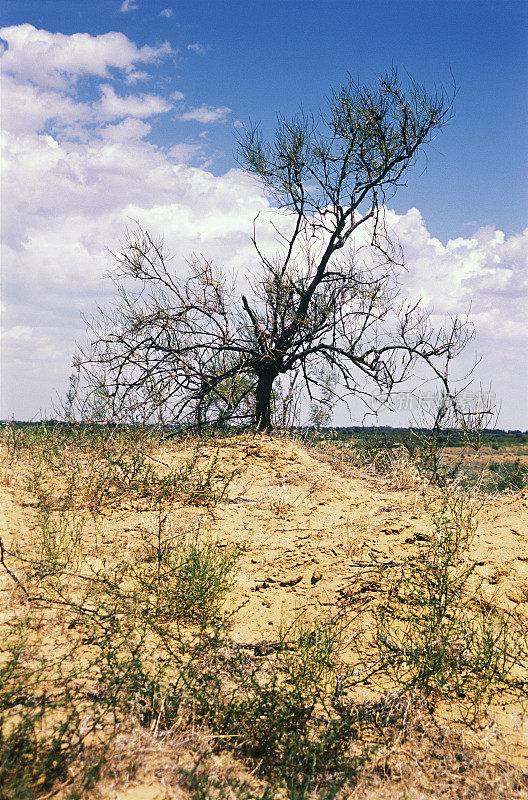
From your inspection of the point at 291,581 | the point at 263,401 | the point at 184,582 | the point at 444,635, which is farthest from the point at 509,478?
the point at 184,582

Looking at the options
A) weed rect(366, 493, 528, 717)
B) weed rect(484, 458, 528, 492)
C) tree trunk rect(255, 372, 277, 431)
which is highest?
tree trunk rect(255, 372, 277, 431)

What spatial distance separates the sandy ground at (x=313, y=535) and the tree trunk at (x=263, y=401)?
7.69 ft

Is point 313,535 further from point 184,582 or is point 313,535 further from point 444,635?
point 444,635

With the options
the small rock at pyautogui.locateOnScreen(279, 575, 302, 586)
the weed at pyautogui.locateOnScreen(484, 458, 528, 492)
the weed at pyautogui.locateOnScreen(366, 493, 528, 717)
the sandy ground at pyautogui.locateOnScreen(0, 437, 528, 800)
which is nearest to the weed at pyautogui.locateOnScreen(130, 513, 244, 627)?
the sandy ground at pyautogui.locateOnScreen(0, 437, 528, 800)

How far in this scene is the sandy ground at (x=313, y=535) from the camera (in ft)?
12.2

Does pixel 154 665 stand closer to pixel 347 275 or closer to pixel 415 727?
pixel 415 727

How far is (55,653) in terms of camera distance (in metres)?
2.97

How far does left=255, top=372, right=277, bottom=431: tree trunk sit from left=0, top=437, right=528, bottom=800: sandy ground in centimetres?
234

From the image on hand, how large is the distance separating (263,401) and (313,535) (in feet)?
14.7

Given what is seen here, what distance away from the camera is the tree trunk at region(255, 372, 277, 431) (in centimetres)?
905

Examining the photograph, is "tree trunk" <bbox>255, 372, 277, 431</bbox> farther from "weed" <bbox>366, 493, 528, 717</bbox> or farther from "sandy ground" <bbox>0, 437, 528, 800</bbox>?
"weed" <bbox>366, 493, 528, 717</bbox>

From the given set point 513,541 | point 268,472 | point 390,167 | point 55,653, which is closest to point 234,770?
point 55,653

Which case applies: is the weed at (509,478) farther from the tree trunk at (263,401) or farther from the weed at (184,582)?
the weed at (184,582)

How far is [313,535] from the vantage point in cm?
472
